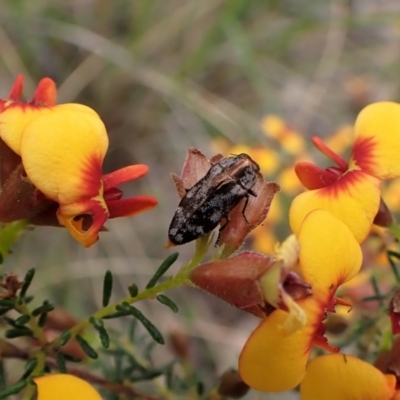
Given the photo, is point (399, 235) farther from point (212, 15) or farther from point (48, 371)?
point (212, 15)

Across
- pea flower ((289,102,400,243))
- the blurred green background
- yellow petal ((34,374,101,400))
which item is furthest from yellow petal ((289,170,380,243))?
the blurred green background

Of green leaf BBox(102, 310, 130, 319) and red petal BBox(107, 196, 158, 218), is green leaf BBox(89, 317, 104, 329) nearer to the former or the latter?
green leaf BBox(102, 310, 130, 319)

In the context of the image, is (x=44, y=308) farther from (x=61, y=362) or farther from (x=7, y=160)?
(x=7, y=160)

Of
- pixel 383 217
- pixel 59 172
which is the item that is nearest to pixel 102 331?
pixel 59 172

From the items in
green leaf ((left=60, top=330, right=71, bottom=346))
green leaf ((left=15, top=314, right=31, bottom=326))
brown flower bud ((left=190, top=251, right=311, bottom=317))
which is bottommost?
green leaf ((left=60, top=330, right=71, bottom=346))

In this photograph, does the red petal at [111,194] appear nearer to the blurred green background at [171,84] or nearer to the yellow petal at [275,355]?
the yellow petal at [275,355]

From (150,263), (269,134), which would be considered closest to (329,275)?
(269,134)
